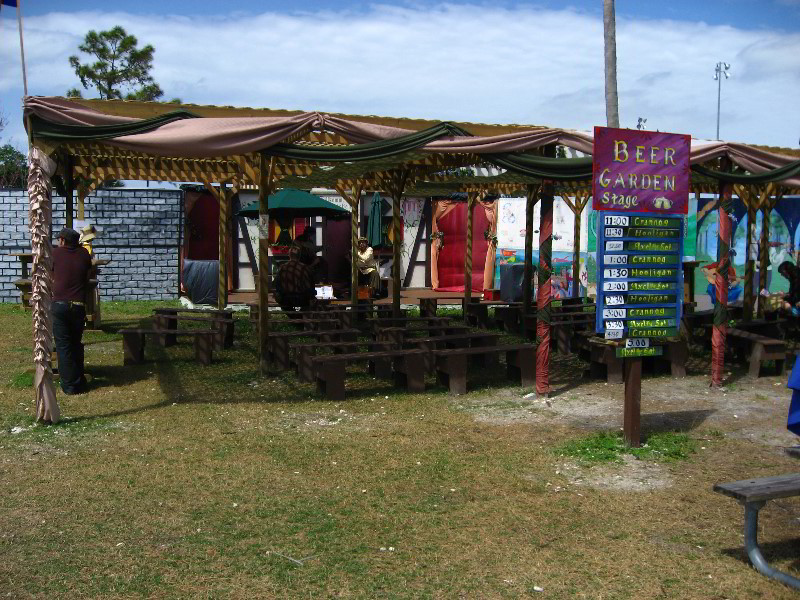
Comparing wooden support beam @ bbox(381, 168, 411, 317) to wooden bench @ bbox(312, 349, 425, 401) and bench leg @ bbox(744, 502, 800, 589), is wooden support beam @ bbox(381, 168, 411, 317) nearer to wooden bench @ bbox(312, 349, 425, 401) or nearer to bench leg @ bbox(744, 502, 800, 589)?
wooden bench @ bbox(312, 349, 425, 401)

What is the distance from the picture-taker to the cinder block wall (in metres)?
19.0

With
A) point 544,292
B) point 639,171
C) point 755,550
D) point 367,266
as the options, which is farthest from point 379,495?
point 367,266

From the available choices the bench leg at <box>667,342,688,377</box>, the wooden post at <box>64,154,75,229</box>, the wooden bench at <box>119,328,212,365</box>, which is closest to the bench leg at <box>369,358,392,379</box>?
the wooden bench at <box>119,328,212,365</box>

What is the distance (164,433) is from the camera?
269 inches

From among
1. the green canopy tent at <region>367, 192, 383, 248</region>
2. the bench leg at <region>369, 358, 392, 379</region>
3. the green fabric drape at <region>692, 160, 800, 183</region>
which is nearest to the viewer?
the green fabric drape at <region>692, 160, 800, 183</region>

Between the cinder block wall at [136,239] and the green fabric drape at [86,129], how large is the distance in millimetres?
12469

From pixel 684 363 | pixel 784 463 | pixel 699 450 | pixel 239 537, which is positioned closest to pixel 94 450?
pixel 239 537

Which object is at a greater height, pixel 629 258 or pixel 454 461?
pixel 629 258

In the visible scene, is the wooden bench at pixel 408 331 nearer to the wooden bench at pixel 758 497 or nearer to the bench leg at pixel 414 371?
the bench leg at pixel 414 371

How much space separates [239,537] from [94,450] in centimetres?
226

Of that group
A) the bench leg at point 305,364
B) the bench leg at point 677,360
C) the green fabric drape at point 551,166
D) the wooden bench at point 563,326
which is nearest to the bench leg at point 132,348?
the bench leg at point 305,364

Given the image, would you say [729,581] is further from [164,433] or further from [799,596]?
[164,433]

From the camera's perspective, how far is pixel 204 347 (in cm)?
1007

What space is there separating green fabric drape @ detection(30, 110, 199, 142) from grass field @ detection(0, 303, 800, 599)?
99.7 inches
